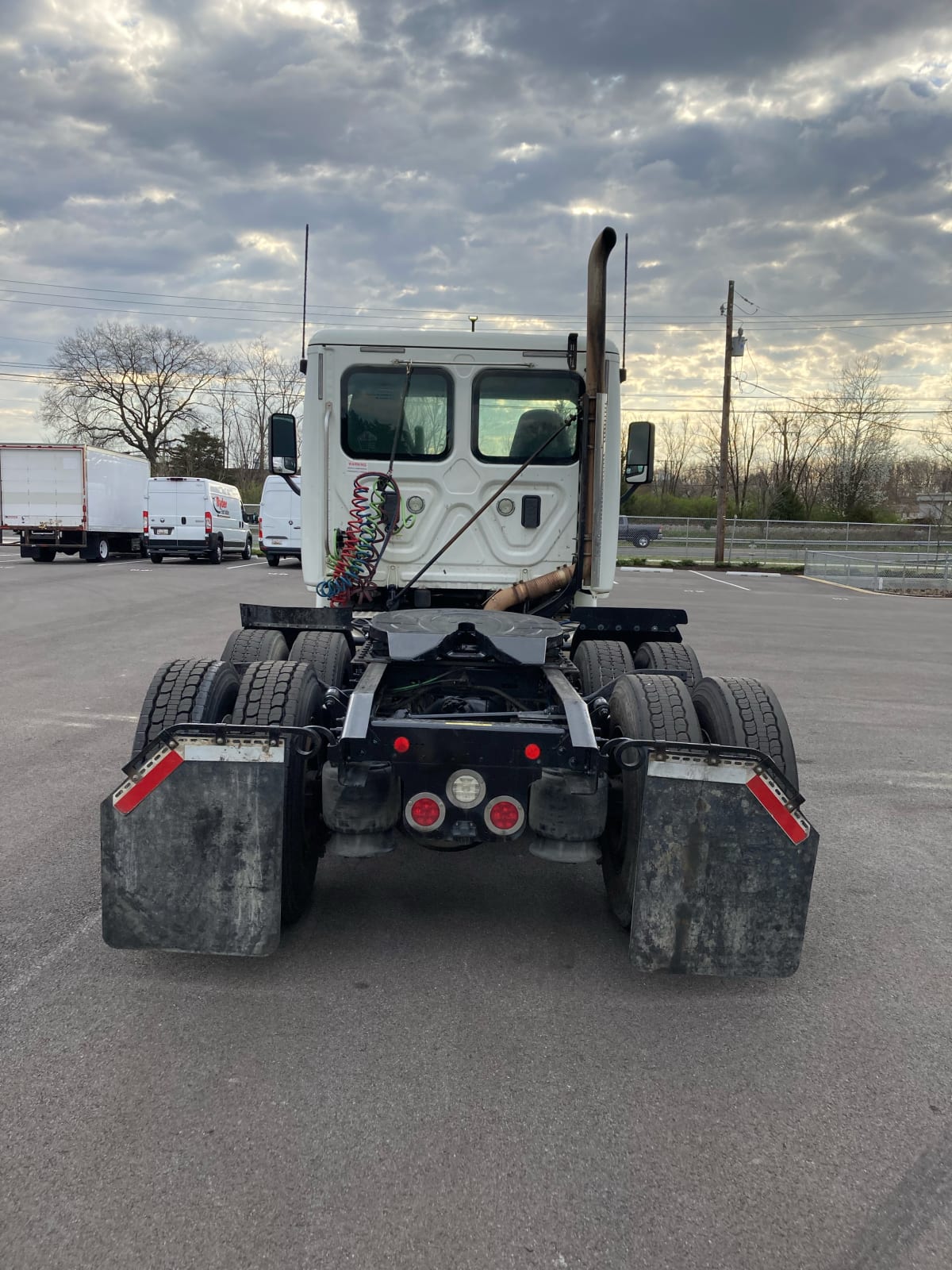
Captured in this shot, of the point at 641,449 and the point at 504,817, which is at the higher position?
the point at 641,449

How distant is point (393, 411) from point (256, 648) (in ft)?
5.86

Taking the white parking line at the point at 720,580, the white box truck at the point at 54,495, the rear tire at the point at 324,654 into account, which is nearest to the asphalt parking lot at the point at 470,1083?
the rear tire at the point at 324,654

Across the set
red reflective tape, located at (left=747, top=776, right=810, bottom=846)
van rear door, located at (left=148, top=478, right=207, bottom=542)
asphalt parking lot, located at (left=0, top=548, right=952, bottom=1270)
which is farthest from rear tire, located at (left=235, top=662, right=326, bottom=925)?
van rear door, located at (left=148, top=478, right=207, bottom=542)

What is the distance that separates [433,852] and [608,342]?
334cm

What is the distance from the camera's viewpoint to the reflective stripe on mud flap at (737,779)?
3098mm

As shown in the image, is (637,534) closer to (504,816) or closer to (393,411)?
(393,411)

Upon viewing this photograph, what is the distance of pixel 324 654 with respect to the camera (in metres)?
5.03

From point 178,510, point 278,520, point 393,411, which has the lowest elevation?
point 278,520

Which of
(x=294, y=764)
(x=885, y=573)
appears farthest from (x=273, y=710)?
(x=885, y=573)

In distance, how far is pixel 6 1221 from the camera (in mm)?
2156

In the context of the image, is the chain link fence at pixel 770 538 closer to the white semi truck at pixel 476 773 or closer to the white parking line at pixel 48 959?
the white semi truck at pixel 476 773

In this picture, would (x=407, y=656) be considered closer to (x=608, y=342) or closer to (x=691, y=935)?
(x=691, y=935)

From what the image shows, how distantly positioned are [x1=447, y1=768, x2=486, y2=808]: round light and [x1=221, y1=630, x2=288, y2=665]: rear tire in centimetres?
214

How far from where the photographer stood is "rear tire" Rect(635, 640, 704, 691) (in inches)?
207
